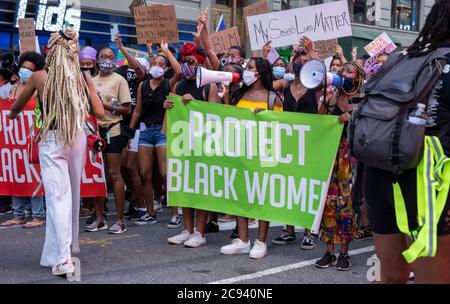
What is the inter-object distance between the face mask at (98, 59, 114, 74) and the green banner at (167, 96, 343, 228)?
1.19 metres

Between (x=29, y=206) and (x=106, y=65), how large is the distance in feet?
6.34

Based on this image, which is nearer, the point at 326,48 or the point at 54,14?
the point at 326,48

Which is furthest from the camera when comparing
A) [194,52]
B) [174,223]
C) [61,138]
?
[174,223]

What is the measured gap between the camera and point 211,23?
20.8m

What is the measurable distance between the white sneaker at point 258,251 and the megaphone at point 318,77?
58.6 inches

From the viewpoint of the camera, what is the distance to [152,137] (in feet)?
25.2

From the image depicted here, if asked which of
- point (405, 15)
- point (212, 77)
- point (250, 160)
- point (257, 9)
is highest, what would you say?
point (405, 15)

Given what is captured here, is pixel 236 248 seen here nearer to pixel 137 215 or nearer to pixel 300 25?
pixel 137 215

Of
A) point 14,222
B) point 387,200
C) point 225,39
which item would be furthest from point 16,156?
point 387,200

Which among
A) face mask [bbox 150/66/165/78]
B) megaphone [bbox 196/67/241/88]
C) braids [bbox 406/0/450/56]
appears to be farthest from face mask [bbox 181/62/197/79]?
braids [bbox 406/0/450/56]

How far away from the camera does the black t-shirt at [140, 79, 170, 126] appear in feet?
25.2

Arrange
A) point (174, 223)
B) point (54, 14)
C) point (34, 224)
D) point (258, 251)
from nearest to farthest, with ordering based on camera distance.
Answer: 1. point (258, 251)
2. point (34, 224)
3. point (174, 223)
4. point (54, 14)

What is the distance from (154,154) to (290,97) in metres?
1.97

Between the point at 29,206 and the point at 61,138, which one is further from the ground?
the point at 61,138
